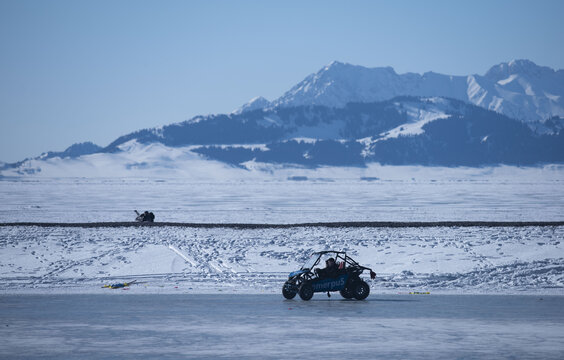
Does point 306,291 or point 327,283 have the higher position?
point 327,283

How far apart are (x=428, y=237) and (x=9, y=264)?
17.1 metres

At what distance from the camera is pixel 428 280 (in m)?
24.1

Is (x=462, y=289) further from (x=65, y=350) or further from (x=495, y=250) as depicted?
(x=65, y=350)

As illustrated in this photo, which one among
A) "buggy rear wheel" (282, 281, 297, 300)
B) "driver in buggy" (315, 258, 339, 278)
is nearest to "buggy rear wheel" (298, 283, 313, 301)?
"buggy rear wheel" (282, 281, 297, 300)

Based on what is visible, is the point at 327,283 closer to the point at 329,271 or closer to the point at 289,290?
the point at 329,271

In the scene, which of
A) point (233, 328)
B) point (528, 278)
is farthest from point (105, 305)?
point (528, 278)

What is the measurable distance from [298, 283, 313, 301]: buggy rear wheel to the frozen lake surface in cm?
36

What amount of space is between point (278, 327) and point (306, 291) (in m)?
4.59

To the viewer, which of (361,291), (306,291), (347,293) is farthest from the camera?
(347,293)

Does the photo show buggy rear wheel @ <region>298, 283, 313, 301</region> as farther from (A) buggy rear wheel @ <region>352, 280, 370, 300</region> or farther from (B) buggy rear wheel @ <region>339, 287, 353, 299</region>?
(A) buggy rear wheel @ <region>352, 280, 370, 300</region>

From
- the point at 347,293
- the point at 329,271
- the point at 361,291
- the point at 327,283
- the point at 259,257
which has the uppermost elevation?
the point at 329,271

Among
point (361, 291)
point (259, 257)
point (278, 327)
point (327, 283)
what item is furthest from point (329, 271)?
point (259, 257)

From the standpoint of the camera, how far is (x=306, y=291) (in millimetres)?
20375

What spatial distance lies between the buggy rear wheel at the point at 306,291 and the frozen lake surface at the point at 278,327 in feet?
1.17
